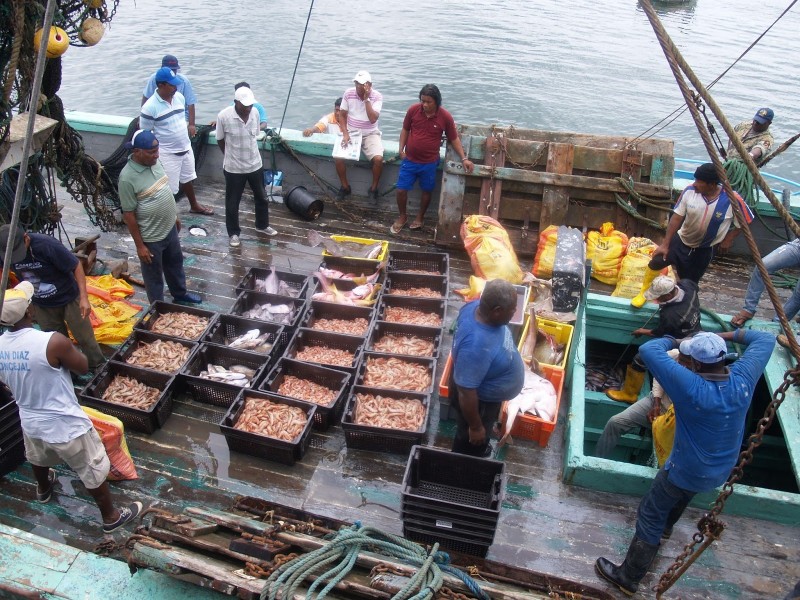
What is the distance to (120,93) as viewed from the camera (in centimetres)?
2036

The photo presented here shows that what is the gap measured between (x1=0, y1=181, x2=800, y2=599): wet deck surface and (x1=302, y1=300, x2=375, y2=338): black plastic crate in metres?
1.36

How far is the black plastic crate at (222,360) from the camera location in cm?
527

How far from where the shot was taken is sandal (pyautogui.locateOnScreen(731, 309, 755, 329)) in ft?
19.5

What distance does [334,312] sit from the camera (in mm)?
6152

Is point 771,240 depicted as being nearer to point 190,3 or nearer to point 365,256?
point 365,256

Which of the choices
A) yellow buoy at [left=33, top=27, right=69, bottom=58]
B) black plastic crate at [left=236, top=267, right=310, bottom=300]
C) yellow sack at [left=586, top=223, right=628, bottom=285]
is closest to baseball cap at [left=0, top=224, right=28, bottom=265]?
yellow buoy at [left=33, top=27, right=69, bottom=58]

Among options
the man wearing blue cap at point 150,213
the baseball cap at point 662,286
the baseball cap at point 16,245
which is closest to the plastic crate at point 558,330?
the baseball cap at point 662,286

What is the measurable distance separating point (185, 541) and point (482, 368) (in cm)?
209

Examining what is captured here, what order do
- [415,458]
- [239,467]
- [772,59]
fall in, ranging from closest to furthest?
[415,458] → [239,467] → [772,59]

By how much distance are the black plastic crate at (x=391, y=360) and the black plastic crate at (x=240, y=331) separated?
0.89m

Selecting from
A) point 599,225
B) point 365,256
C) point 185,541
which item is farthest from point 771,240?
point 185,541

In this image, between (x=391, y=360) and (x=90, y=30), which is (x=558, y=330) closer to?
(x=391, y=360)

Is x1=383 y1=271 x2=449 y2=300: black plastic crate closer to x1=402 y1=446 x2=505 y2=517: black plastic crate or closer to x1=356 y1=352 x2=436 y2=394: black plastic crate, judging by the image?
x1=356 y1=352 x2=436 y2=394: black plastic crate

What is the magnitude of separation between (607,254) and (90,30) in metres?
6.31
